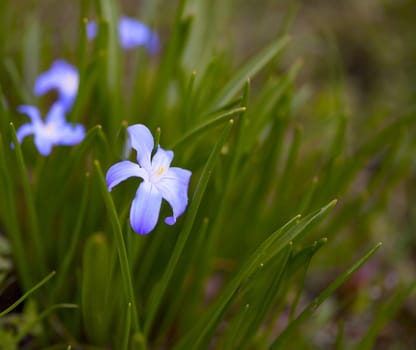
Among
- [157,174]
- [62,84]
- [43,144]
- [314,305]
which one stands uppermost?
[62,84]

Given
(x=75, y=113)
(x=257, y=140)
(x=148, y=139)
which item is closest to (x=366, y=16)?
(x=257, y=140)

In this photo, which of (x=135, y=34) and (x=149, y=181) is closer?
(x=149, y=181)

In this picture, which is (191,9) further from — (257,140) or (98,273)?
(98,273)

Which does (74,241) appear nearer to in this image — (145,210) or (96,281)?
(96,281)

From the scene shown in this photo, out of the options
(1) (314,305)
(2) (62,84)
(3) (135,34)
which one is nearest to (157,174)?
(1) (314,305)

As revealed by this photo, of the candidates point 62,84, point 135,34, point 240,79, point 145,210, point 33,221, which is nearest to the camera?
point 145,210

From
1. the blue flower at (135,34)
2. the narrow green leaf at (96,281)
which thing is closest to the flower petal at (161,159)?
the narrow green leaf at (96,281)

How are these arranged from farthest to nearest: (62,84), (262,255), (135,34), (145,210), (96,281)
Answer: (135,34) < (62,84) < (96,281) < (262,255) < (145,210)

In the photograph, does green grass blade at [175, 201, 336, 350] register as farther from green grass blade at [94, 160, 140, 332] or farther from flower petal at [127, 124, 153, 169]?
flower petal at [127, 124, 153, 169]
